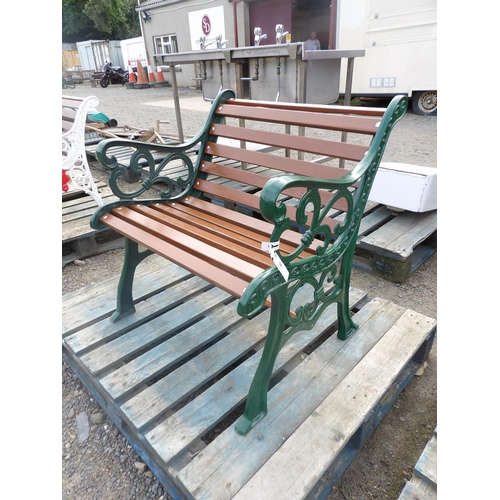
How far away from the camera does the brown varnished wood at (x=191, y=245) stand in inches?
48.3

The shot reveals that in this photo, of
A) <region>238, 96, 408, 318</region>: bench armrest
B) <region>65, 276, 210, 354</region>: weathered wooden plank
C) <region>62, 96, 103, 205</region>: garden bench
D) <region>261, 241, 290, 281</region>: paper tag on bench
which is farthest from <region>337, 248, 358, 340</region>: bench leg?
<region>62, 96, 103, 205</region>: garden bench

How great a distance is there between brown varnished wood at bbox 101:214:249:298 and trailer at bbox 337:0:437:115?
7.26 metres

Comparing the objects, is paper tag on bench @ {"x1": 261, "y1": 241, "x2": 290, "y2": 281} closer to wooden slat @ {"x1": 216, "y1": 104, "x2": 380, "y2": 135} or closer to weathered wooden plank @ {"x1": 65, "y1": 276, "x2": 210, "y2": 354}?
wooden slat @ {"x1": 216, "y1": 104, "x2": 380, "y2": 135}

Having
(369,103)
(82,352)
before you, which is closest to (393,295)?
(82,352)

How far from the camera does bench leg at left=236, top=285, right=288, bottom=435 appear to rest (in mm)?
1188

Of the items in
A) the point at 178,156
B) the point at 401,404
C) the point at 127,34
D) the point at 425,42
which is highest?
the point at 127,34

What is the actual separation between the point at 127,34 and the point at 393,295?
1153 inches

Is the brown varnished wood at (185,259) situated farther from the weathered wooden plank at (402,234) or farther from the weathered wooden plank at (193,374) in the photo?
the weathered wooden plank at (402,234)

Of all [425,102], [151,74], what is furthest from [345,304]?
[151,74]

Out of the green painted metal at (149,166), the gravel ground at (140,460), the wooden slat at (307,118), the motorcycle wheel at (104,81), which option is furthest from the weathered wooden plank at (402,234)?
the motorcycle wheel at (104,81)

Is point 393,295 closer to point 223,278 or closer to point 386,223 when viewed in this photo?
point 386,223

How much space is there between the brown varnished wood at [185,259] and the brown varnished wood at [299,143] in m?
0.66

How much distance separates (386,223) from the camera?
8.78 ft

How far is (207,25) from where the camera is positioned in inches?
488
